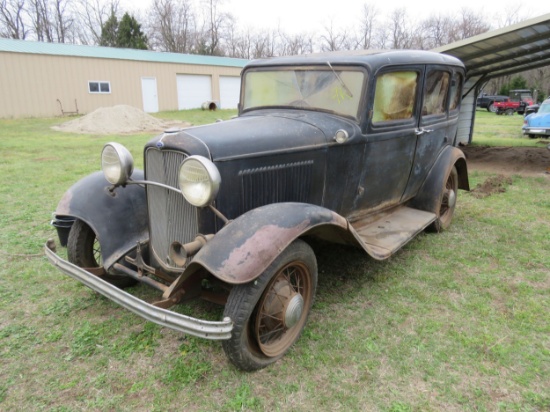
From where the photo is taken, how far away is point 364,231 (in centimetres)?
369

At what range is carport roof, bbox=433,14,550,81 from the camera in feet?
23.5

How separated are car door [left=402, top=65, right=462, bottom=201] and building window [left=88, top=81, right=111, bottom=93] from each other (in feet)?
67.5

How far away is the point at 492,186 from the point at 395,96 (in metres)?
4.13

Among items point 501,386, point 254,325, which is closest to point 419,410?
point 501,386

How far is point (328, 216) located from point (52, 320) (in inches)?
87.7

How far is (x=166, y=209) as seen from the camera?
274 cm

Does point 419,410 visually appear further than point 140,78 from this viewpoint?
No

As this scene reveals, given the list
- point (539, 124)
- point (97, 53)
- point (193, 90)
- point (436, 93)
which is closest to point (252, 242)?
point (436, 93)

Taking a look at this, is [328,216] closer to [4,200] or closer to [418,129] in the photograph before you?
[418,129]

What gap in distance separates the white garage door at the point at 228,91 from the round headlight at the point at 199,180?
24.7 metres

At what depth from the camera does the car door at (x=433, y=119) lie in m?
4.08

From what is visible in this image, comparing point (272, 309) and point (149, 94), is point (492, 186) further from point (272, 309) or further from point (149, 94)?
point (149, 94)

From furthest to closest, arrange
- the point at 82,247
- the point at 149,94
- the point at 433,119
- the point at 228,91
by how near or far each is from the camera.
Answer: the point at 228,91 → the point at 149,94 → the point at 433,119 → the point at 82,247

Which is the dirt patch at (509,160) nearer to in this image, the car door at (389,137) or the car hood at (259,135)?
the car door at (389,137)
